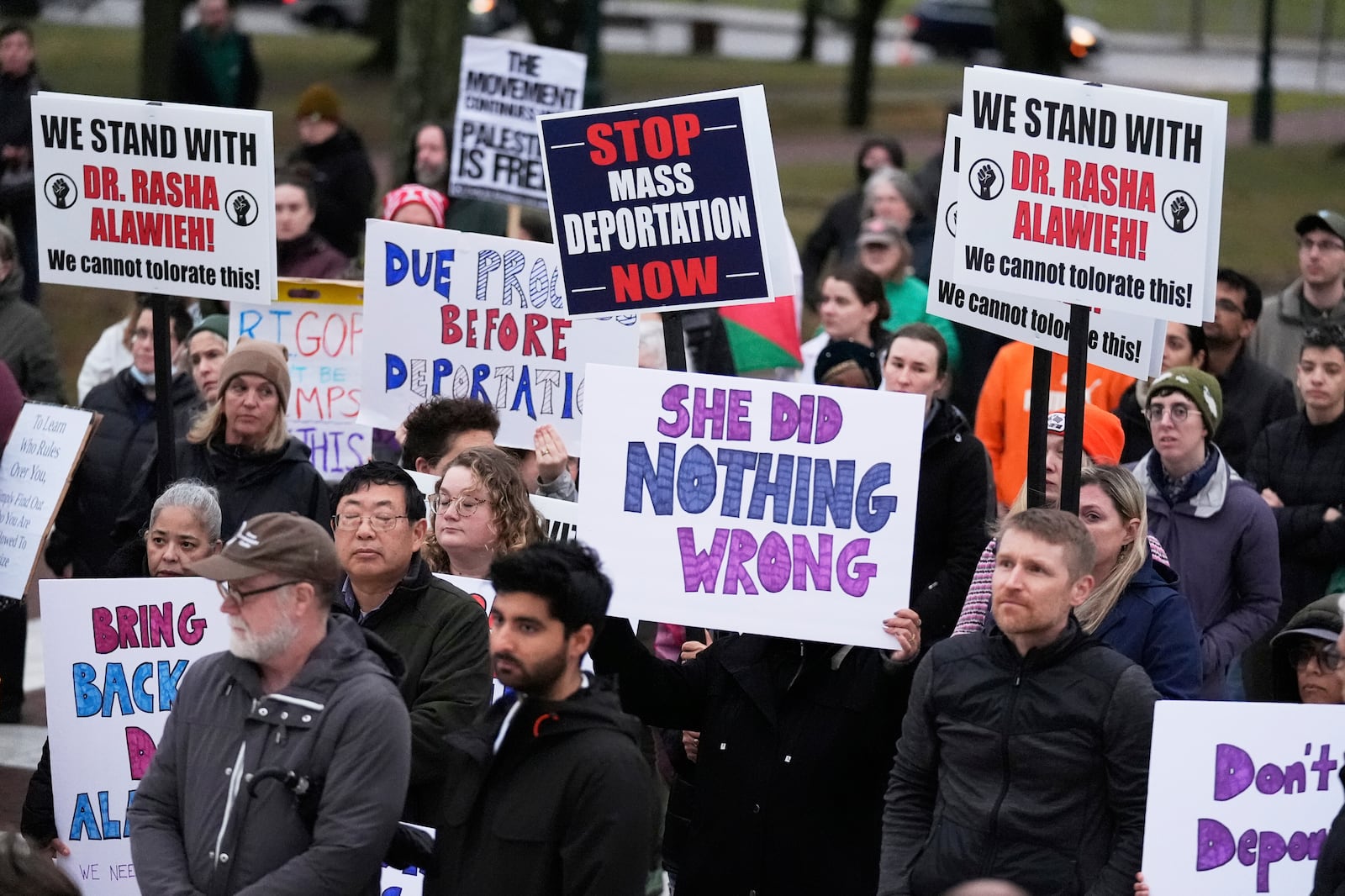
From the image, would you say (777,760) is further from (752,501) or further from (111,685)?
(111,685)

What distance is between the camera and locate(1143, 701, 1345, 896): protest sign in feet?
15.7

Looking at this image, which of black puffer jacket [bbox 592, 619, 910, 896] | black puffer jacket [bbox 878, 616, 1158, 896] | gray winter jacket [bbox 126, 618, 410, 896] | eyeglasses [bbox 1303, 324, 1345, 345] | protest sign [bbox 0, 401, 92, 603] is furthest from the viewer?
eyeglasses [bbox 1303, 324, 1345, 345]

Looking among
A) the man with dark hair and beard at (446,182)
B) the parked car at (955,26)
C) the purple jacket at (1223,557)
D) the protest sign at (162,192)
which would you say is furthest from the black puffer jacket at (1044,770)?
the parked car at (955,26)

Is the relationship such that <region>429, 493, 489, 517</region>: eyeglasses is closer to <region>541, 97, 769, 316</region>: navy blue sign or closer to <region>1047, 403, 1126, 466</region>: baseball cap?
<region>541, 97, 769, 316</region>: navy blue sign

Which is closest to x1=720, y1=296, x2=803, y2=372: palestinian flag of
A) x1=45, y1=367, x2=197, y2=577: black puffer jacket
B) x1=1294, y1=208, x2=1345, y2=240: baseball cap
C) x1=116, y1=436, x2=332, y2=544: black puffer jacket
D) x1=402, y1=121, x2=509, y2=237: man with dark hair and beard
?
x1=402, y1=121, x2=509, y2=237: man with dark hair and beard

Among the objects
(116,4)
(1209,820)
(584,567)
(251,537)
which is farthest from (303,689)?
(116,4)

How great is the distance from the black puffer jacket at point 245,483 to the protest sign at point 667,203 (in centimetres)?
148

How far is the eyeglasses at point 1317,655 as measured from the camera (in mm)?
5488

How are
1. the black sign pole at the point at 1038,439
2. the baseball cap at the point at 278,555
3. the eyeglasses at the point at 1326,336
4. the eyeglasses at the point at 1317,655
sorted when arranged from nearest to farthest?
1. the baseball cap at the point at 278,555
2. the eyeglasses at the point at 1317,655
3. the black sign pole at the point at 1038,439
4. the eyeglasses at the point at 1326,336

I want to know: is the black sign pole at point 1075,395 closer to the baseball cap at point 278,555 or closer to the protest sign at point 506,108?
the baseball cap at point 278,555

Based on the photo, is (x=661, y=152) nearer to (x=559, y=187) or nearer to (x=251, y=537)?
(x=559, y=187)

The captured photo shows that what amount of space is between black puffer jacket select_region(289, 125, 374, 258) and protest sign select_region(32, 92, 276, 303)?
18.4 ft

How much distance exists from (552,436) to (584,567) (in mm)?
2781

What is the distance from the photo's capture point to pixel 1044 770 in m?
4.78
